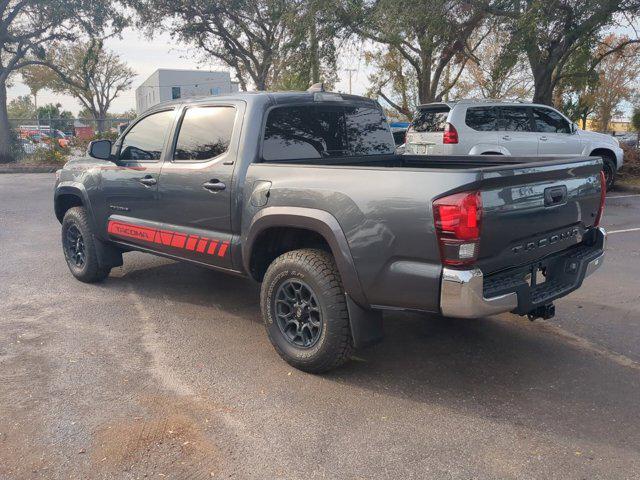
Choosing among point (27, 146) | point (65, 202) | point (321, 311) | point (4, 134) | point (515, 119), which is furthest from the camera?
point (27, 146)

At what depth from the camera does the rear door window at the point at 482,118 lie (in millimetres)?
10641

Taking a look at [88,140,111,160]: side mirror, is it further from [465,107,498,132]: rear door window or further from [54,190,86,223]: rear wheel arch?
[465,107,498,132]: rear door window

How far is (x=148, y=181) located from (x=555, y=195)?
10.7 ft

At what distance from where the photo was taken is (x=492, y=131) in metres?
10.8

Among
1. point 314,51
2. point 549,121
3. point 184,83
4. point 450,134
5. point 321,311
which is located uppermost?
point 184,83

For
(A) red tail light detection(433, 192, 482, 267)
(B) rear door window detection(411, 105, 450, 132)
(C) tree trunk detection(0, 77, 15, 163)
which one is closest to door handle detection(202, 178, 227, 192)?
(A) red tail light detection(433, 192, 482, 267)

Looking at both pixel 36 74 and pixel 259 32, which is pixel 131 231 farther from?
pixel 36 74

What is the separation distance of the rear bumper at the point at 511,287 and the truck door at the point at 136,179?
2868mm

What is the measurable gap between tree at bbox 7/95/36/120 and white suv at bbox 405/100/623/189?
75.3 m

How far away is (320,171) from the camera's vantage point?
12.1 ft

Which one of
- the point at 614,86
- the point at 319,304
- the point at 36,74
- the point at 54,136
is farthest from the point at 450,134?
the point at 36,74

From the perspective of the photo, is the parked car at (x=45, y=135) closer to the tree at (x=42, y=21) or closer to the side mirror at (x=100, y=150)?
the tree at (x=42, y=21)

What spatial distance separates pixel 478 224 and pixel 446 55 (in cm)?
1626

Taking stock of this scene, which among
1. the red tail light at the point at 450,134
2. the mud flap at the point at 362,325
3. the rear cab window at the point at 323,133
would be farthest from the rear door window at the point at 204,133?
the red tail light at the point at 450,134
